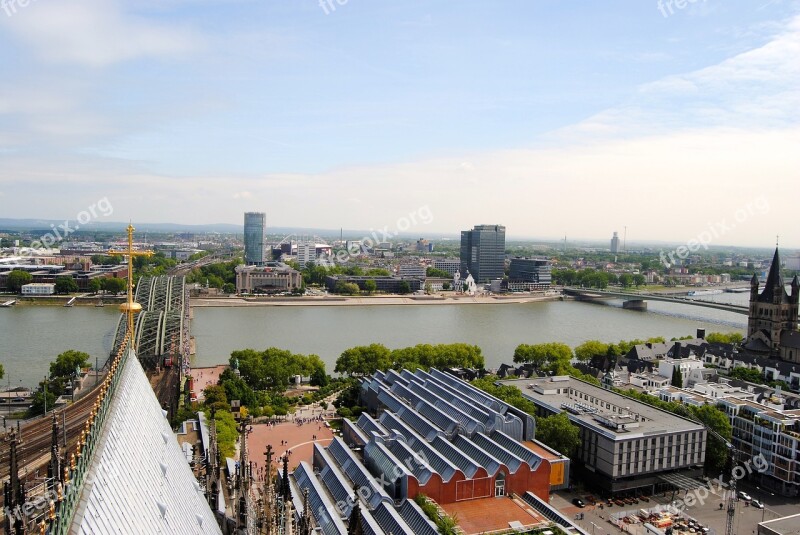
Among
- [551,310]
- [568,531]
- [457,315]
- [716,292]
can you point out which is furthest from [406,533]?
[716,292]

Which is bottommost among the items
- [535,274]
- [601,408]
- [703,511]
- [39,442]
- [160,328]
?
[703,511]

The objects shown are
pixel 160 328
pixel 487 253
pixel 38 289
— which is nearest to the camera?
pixel 160 328

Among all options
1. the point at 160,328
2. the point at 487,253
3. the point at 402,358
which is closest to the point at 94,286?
the point at 160,328

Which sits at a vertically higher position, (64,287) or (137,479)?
(137,479)

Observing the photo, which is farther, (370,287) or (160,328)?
(370,287)

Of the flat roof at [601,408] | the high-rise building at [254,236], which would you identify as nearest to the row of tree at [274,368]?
the flat roof at [601,408]

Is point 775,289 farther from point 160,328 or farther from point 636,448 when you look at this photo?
point 160,328

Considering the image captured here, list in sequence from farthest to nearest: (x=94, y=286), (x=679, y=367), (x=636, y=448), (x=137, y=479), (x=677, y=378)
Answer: (x=94, y=286), (x=679, y=367), (x=677, y=378), (x=636, y=448), (x=137, y=479)

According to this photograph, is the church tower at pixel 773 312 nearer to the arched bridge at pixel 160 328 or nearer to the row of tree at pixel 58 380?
the arched bridge at pixel 160 328
